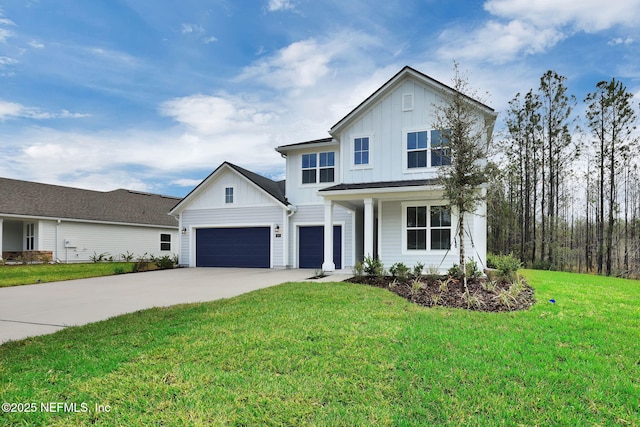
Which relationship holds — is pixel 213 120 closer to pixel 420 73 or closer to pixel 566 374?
pixel 420 73

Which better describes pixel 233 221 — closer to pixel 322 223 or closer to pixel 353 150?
pixel 322 223

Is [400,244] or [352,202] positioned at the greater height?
[352,202]

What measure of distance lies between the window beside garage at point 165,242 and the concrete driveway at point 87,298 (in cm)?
1461

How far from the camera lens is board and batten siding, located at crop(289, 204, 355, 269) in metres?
15.1

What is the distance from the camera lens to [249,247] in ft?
55.6

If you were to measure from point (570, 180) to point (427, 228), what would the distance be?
13.4m

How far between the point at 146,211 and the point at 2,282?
15223 mm

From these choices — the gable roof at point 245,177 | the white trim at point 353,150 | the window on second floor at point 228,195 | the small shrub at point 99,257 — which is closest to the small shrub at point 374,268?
the white trim at point 353,150

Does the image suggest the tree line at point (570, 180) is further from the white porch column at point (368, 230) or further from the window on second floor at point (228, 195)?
the window on second floor at point (228, 195)

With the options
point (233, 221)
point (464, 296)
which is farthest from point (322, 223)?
point (464, 296)

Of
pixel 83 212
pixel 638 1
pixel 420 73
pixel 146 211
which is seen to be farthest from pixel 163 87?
pixel 638 1

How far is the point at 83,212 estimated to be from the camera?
22344 millimetres

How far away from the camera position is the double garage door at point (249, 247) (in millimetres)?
15984

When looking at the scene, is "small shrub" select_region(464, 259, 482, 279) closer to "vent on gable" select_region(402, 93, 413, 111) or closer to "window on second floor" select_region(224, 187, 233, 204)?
"vent on gable" select_region(402, 93, 413, 111)
